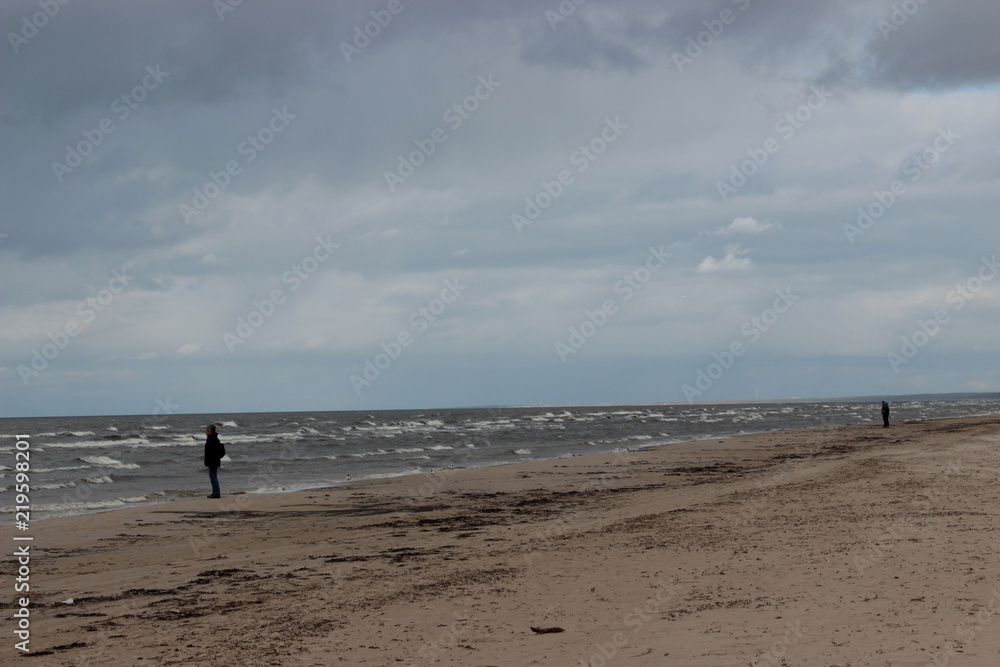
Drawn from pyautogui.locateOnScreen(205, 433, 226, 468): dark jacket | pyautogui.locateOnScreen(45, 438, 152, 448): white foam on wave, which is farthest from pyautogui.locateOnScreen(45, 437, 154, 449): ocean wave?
pyautogui.locateOnScreen(205, 433, 226, 468): dark jacket

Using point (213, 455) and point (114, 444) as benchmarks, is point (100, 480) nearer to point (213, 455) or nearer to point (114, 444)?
point (213, 455)

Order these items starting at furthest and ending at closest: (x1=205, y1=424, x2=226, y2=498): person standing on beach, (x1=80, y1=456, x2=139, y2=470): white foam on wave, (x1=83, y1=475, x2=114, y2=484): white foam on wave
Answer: (x1=80, y1=456, x2=139, y2=470): white foam on wave → (x1=83, y1=475, x2=114, y2=484): white foam on wave → (x1=205, y1=424, x2=226, y2=498): person standing on beach

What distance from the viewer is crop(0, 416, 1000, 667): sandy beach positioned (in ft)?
22.3

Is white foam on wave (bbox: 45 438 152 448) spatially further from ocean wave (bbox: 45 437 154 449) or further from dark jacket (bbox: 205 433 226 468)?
dark jacket (bbox: 205 433 226 468)

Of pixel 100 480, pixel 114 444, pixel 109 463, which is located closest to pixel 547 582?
pixel 100 480

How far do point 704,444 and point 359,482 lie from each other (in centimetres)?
2284

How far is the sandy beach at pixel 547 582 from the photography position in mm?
6805

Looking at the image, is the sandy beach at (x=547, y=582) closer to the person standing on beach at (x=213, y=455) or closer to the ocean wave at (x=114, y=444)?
the person standing on beach at (x=213, y=455)

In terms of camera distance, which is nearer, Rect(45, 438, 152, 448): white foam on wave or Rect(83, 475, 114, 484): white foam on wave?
Rect(83, 475, 114, 484): white foam on wave

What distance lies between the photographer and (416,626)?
309 inches

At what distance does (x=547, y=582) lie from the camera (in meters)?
9.43

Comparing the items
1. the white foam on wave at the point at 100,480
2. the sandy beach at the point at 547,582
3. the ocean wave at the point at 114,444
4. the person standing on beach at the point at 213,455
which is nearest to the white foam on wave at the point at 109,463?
the white foam on wave at the point at 100,480

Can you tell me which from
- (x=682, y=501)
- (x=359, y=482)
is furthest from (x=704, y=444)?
(x=682, y=501)

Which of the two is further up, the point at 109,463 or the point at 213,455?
the point at 213,455
